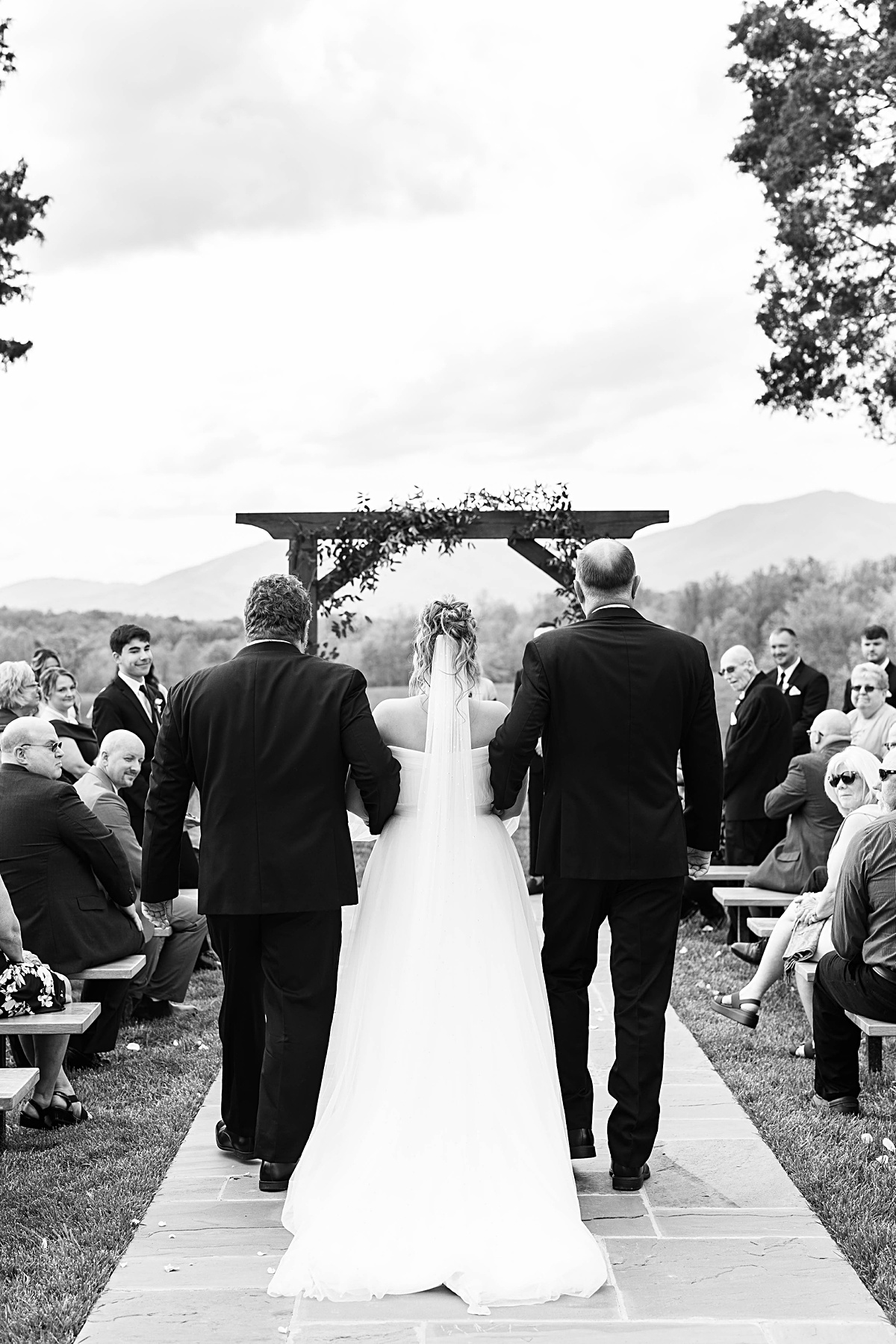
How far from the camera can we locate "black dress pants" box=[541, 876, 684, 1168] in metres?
3.87

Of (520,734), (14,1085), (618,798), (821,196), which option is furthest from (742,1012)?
(821,196)

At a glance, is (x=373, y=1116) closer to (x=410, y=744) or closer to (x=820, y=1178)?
(x=410, y=744)

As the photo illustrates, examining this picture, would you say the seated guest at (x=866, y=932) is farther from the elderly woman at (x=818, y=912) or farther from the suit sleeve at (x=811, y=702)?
A: the suit sleeve at (x=811, y=702)

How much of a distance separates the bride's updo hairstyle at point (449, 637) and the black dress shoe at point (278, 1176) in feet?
4.75

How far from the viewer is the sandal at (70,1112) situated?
185 inches

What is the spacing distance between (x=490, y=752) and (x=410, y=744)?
23 cm

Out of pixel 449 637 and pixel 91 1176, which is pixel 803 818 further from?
pixel 91 1176

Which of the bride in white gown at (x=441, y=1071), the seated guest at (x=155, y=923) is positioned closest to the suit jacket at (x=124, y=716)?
the seated guest at (x=155, y=923)

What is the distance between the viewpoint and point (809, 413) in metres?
14.2

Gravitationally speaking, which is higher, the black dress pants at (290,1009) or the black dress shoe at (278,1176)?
the black dress pants at (290,1009)

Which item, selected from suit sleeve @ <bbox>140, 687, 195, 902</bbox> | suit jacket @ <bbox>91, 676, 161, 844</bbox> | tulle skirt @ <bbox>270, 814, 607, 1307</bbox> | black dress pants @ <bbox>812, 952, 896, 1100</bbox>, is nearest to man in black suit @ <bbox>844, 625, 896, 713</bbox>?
black dress pants @ <bbox>812, 952, 896, 1100</bbox>

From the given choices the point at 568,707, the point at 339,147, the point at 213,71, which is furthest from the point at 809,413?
the point at 568,707

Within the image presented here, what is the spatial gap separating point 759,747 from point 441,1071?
15.7 ft

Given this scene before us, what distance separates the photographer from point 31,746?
508cm
